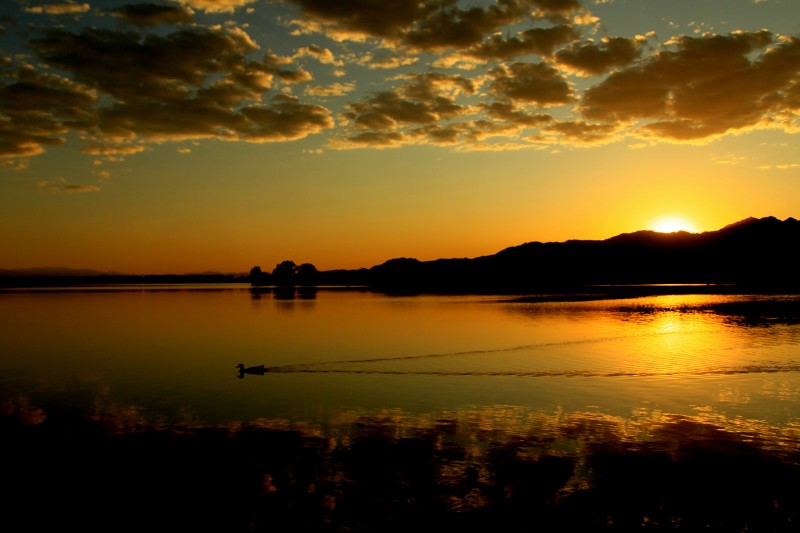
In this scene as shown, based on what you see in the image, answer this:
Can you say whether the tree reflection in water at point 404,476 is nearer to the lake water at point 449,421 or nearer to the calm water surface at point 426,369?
the lake water at point 449,421

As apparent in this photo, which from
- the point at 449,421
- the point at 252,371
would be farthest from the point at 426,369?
the point at 449,421

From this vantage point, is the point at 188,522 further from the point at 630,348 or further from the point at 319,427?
the point at 630,348

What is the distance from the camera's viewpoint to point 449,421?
2872 centimetres

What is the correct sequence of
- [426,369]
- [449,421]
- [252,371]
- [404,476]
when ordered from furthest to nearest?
[426,369], [252,371], [449,421], [404,476]

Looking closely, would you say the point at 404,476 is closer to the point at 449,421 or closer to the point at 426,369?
the point at 449,421

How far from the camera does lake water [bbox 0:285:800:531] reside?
1830cm

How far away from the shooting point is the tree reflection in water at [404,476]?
17391 mm

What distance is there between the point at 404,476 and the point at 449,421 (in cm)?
842

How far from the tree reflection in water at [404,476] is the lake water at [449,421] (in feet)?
0.33

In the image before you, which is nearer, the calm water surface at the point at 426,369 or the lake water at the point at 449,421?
the lake water at the point at 449,421

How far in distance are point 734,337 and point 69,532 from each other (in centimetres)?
6378

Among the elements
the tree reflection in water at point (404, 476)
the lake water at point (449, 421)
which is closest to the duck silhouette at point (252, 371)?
the lake water at point (449, 421)

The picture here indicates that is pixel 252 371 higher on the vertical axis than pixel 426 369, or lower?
higher

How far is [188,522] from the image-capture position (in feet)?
57.3
